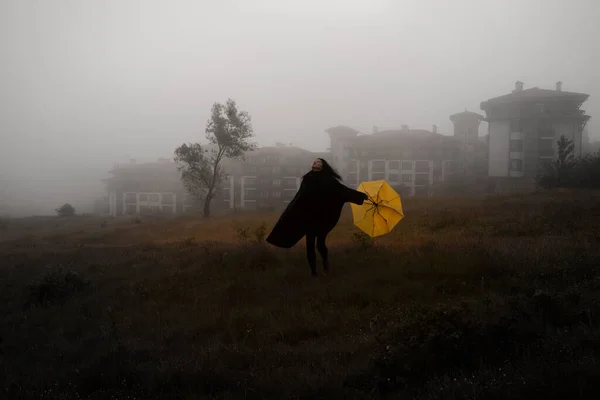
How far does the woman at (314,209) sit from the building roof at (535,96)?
177 feet

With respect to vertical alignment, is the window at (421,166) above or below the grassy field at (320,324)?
above

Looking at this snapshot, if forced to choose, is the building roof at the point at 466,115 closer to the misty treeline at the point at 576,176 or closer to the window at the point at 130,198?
the misty treeline at the point at 576,176

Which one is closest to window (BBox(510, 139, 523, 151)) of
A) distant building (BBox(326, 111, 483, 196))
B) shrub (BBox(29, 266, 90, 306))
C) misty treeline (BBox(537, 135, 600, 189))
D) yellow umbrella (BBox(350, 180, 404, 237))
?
distant building (BBox(326, 111, 483, 196))

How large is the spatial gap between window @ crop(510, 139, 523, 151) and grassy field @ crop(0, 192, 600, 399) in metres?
46.9

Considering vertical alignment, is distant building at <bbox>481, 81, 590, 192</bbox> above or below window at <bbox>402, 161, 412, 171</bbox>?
above

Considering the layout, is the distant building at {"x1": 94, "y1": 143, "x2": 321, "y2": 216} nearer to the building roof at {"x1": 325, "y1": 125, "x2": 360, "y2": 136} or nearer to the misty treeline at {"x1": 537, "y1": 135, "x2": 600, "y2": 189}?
the building roof at {"x1": 325, "y1": 125, "x2": 360, "y2": 136}

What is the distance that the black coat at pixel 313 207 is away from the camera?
8.59 m

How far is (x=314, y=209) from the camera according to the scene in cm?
870

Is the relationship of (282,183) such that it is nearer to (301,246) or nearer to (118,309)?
(301,246)

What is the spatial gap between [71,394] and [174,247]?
10931 millimetres

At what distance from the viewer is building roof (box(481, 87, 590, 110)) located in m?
54.1

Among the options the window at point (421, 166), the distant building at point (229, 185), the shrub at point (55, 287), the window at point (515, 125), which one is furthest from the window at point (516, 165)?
the shrub at point (55, 287)

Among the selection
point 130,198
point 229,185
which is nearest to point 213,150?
point 229,185

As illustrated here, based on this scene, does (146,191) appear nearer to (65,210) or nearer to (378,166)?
(65,210)
